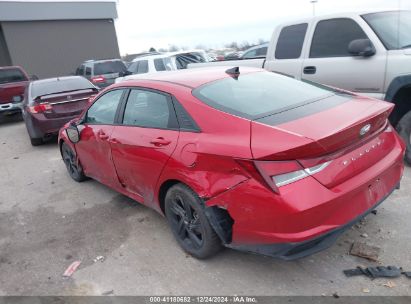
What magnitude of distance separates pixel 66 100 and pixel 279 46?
15.2 ft

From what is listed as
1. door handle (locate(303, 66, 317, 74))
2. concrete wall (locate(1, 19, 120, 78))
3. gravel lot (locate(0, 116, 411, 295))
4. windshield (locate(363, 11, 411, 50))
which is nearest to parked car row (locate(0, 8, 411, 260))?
windshield (locate(363, 11, 411, 50))

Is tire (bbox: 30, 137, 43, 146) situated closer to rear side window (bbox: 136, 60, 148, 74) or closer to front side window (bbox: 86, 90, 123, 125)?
front side window (bbox: 86, 90, 123, 125)

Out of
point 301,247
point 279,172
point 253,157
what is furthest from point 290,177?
point 301,247

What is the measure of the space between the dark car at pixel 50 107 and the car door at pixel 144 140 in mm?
4488

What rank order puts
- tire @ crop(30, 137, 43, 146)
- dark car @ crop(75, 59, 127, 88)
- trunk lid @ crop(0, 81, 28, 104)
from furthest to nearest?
dark car @ crop(75, 59, 127, 88) → trunk lid @ crop(0, 81, 28, 104) → tire @ crop(30, 137, 43, 146)

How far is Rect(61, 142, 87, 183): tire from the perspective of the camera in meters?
5.69

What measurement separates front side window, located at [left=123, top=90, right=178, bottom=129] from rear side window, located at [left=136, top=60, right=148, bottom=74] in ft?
26.8

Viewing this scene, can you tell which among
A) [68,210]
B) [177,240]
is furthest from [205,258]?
[68,210]

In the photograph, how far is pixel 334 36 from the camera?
218 inches

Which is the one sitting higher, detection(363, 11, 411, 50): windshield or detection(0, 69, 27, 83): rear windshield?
detection(363, 11, 411, 50): windshield

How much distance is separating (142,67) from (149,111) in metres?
8.83

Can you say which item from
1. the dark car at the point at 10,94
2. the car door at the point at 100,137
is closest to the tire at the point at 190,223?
the car door at the point at 100,137

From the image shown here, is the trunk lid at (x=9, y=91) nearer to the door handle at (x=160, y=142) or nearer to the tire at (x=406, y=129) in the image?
the door handle at (x=160, y=142)

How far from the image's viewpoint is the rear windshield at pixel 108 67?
14.6 meters
